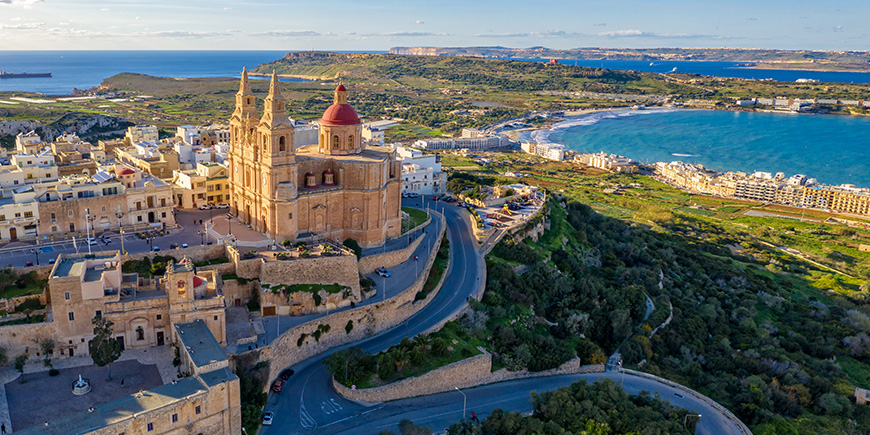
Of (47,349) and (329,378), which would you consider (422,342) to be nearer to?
(329,378)

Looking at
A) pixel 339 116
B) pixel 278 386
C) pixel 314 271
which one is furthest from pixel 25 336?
pixel 339 116

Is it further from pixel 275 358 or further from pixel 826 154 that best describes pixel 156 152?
pixel 826 154

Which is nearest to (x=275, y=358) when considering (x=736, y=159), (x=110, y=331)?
(x=110, y=331)

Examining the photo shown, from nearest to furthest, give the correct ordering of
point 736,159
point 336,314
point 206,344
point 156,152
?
A: 1. point 206,344
2. point 336,314
3. point 156,152
4. point 736,159

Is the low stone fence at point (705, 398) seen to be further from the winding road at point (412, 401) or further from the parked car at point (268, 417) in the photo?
the parked car at point (268, 417)

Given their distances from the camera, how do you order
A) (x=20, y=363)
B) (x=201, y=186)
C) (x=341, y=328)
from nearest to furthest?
(x=20, y=363) → (x=341, y=328) → (x=201, y=186)
